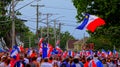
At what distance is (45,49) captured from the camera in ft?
80.8

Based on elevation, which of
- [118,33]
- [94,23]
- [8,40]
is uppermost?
[94,23]

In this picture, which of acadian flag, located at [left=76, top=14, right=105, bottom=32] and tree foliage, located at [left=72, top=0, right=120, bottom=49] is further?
tree foliage, located at [left=72, top=0, right=120, bottom=49]

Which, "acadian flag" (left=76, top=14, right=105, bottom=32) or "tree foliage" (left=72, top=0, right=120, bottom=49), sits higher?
"acadian flag" (left=76, top=14, right=105, bottom=32)

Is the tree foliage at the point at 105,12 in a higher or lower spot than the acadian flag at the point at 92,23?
lower

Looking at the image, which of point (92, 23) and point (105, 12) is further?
point (105, 12)

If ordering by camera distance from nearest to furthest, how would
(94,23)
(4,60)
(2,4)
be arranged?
(4,60), (94,23), (2,4)

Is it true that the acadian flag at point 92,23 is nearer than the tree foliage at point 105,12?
Yes

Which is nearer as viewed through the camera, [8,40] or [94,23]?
[94,23]

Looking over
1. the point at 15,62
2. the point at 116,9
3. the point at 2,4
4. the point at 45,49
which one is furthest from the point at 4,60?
the point at 2,4

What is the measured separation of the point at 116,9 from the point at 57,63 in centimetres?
1681

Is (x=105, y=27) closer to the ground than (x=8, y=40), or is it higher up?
higher up

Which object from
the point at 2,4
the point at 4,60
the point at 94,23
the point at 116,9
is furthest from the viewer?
the point at 2,4

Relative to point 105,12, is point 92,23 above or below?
above

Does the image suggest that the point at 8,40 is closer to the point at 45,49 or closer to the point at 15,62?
the point at 45,49
